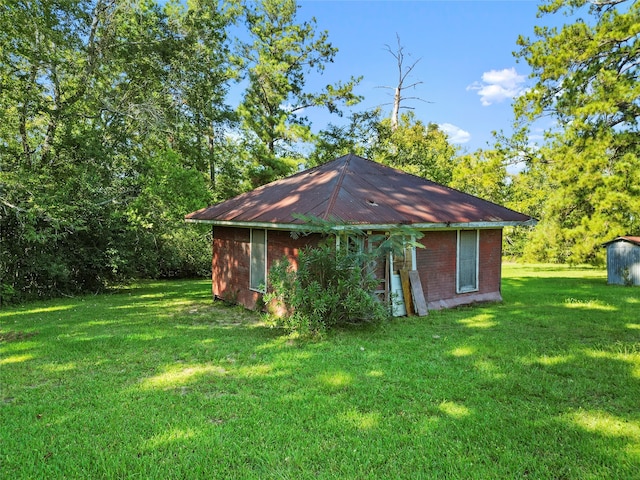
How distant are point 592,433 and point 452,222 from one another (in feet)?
18.1

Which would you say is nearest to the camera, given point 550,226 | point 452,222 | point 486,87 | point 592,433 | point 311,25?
point 592,433

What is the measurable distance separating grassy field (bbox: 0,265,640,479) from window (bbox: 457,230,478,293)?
2.29 m

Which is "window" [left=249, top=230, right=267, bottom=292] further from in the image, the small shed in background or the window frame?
the small shed in background

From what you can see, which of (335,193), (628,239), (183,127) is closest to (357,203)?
(335,193)

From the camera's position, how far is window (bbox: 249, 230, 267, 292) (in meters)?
9.23

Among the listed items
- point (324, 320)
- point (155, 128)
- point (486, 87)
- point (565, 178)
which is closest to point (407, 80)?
point (486, 87)

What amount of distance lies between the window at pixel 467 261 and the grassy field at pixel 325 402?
90.3 inches

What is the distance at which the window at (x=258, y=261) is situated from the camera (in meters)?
9.23

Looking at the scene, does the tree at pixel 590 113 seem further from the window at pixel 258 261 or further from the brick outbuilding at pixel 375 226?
the window at pixel 258 261

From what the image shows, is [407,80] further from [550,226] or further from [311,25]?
[550,226]

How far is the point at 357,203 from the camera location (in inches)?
324

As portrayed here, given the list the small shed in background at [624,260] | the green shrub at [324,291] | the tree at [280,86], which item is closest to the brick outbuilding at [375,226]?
the green shrub at [324,291]

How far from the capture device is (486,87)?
26.6 meters

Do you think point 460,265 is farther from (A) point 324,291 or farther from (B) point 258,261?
(B) point 258,261
